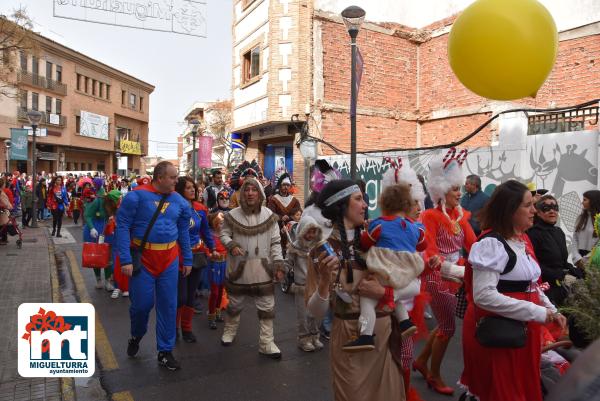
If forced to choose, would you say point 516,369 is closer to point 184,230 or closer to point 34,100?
point 184,230

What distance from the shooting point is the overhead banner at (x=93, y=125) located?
47.6 m

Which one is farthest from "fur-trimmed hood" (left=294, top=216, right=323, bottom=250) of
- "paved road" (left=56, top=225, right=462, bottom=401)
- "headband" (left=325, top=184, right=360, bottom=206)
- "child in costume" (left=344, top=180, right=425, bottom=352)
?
"paved road" (left=56, top=225, right=462, bottom=401)

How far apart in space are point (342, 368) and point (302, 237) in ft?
2.57

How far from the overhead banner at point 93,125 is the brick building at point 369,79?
3450cm

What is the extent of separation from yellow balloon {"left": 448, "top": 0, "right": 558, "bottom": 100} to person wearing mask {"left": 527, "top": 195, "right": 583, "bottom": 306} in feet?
4.80

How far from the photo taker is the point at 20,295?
283 inches

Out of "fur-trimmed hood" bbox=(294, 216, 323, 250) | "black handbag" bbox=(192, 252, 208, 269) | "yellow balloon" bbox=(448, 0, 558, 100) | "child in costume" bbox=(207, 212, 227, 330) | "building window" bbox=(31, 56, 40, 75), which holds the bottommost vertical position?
"child in costume" bbox=(207, 212, 227, 330)

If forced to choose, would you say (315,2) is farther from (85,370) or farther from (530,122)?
(85,370)

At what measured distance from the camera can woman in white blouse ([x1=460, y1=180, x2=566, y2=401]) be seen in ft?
9.17

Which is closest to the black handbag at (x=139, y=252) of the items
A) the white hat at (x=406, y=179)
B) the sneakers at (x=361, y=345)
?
the white hat at (x=406, y=179)

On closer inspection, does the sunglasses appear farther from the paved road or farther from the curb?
the curb

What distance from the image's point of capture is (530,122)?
9.88 metres

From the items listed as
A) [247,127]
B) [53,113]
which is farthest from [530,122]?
[53,113]

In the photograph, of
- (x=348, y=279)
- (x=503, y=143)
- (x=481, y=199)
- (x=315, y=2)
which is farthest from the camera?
(x=315, y=2)
